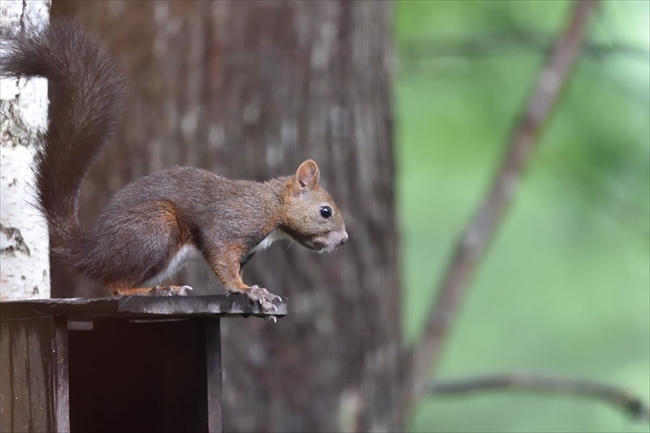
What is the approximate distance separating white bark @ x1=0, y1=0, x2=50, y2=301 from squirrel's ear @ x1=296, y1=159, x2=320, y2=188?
0.68m

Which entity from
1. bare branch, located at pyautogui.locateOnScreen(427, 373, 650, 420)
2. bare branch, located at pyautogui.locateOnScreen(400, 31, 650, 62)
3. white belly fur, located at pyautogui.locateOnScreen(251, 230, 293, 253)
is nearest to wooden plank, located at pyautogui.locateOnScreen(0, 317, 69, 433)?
white belly fur, located at pyautogui.locateOnScreen(251, 230, 293, 253)

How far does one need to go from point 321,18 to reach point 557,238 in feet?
19.1

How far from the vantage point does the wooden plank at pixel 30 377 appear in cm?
212

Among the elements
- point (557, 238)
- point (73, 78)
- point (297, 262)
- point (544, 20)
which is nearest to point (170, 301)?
point (73, 78)

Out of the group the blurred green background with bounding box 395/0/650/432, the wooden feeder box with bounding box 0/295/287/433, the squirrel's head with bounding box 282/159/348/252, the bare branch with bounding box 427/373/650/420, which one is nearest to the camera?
the wooden feeder box with bounding box 0/295/287/433

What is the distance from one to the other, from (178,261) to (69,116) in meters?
0.42

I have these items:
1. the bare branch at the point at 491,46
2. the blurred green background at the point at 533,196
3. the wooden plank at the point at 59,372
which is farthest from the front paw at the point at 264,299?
the bare branch at the point at 491,46

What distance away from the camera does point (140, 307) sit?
75.2 inches

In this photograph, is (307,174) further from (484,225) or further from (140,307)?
(484,225)

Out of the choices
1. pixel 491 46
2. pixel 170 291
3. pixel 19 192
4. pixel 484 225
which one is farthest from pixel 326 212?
pixel 491 46

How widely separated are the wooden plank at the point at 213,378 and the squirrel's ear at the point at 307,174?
0.45 m

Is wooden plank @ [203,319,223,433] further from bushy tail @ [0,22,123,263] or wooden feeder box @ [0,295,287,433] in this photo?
bushy tail @ [0,22,123,263]

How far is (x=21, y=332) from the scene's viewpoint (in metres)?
2.18

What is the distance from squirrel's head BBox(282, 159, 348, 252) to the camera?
2538 millimetres
